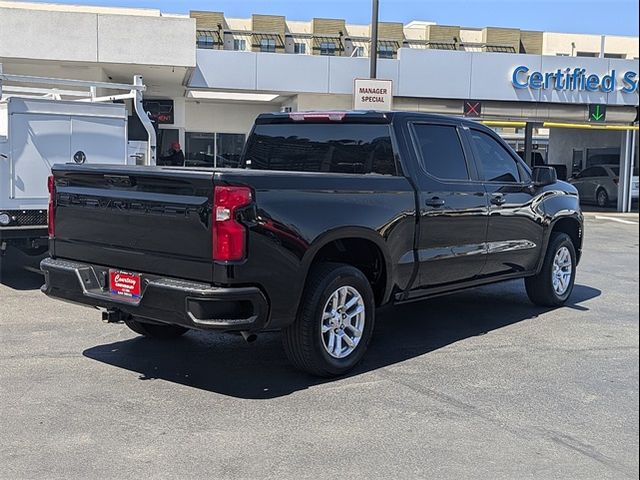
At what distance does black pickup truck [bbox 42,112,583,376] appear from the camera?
488cm

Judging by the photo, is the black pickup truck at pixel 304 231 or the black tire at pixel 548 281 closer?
the black pickup truck at pixel 304 231

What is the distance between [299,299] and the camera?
5.27 m

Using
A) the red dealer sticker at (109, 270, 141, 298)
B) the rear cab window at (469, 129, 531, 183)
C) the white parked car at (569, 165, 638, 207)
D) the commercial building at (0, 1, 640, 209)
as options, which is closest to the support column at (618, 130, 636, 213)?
the commercial building at (0, 1, 640, 209)

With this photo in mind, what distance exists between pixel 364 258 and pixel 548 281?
308 centimetres

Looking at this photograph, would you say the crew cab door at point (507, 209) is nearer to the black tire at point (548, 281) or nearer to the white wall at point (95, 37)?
the black tire at point (548, 281)

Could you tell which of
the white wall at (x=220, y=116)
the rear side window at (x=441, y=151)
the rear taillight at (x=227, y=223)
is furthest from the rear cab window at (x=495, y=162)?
the white wall at (x=220, y=116)

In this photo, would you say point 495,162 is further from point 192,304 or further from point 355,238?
point 192,304

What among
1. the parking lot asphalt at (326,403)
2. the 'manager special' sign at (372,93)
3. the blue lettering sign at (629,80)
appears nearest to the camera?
the parking lot asphalt at (326,403)

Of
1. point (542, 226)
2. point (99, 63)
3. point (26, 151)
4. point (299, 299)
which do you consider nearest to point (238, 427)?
point (299, 299)

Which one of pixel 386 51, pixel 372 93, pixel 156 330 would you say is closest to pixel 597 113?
pixel 372 93

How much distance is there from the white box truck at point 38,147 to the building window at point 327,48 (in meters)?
34.4

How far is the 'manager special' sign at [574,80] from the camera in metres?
22.1

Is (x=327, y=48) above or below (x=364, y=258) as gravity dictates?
above

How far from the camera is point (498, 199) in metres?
7.28
